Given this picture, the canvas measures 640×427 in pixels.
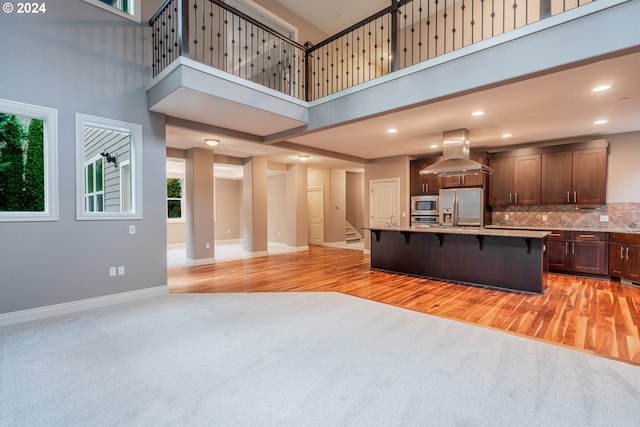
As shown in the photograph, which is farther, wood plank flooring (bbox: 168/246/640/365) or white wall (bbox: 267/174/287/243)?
white wall (bbox: 267/174/287/243)

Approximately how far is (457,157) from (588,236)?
2768 mm

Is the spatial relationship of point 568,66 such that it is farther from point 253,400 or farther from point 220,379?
point 220,379

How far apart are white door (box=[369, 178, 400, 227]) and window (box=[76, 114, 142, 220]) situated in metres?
5.81

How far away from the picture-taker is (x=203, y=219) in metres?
7.07

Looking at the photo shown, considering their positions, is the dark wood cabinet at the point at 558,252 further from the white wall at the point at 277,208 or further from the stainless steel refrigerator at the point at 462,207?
the white wall at the point at 277,208

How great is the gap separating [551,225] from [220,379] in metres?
6.94

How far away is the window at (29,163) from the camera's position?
3529 mm

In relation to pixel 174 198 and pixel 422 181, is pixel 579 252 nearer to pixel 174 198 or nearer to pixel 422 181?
pixel 422 181

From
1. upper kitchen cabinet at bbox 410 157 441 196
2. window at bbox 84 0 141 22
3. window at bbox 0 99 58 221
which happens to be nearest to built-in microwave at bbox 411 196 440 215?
upper kitchen cabinet at bbox 410 157 441 196

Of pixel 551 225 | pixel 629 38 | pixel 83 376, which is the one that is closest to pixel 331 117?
pixel 629 38

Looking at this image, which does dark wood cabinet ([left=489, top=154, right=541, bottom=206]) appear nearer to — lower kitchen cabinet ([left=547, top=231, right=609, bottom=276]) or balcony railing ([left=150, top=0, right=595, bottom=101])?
lower kitchen cabinet ([left=547, top=231, right=609, bottom=276])

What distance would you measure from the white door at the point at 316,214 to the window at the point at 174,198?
4384 millimetres

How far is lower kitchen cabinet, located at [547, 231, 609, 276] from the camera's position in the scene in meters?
5.31

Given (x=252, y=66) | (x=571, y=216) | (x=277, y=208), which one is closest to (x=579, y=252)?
(x=571, y=216)
